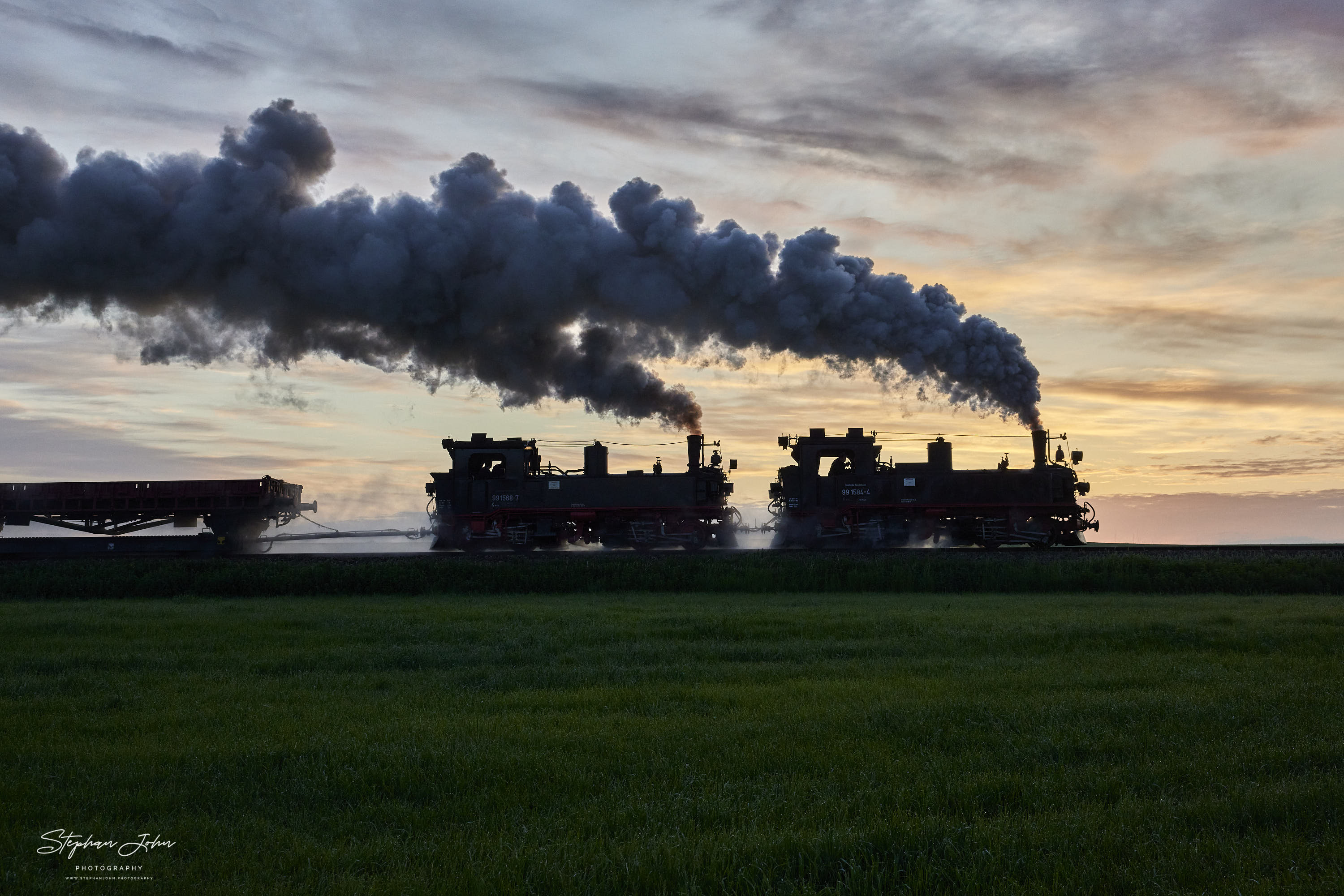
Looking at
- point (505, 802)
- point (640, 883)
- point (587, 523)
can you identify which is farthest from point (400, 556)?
point (640, 883)

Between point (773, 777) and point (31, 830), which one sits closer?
point (31, 830)

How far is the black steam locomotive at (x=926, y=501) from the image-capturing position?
29938 millimetres

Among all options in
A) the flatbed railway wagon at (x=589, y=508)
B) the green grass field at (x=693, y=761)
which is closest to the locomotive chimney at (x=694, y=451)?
the flatbed railway wagon at (x=589, y=508)

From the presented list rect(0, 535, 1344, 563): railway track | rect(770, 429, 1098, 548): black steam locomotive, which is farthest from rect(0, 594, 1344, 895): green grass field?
rect(770, 429, 1098, 548): black steam locomotive

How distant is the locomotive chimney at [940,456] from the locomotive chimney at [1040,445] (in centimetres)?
268

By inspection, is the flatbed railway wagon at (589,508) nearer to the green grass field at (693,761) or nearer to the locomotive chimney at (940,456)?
the locomotive chimney at (940,456)

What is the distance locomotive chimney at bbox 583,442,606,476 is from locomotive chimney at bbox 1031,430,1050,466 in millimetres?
13885

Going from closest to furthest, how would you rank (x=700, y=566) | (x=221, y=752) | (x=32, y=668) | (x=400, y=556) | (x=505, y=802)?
1. (x=505, y=802)
2. (x=221, y=752)
3. (x=32, y=668)
4. (x=700, y=566)
5. (x=400, y=556)

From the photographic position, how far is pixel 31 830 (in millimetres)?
6398

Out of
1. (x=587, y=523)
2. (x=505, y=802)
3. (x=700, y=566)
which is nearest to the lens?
(x=505, y=802)

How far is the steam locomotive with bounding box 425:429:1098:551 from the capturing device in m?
30.0

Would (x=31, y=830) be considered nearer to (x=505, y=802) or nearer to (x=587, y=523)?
(x=505, y=802)

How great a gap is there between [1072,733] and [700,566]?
15.2 meters

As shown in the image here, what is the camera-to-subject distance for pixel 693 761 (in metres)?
7.69
